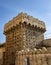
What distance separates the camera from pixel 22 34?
20469 mm

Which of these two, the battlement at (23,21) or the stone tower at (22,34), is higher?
the battlement at (23,21)

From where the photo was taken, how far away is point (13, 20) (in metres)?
22.1

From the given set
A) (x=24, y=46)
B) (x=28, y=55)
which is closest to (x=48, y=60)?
(x=28, y=55)

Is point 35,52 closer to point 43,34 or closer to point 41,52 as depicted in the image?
point 41,52

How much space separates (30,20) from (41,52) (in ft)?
20.0

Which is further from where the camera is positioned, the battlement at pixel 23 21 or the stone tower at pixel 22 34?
the battlement at pixel 23 21

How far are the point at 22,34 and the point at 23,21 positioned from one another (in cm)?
178

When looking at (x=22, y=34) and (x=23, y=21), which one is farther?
(x=23, y=21)

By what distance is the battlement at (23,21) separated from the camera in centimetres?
2073

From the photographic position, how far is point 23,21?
2058 centimetres

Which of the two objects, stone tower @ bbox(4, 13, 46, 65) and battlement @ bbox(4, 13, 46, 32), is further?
battlement @ bbox(4, 13, 46, 32)

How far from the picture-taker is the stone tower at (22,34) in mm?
→ 20528

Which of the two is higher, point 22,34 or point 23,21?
point 23,21

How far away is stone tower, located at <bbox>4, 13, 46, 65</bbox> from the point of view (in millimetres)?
20528
